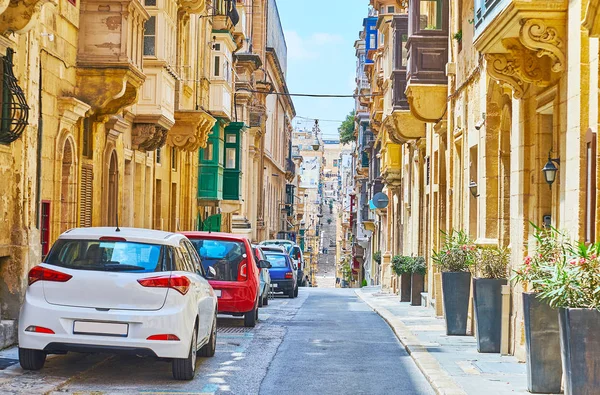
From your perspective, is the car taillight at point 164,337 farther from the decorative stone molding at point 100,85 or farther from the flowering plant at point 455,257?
the decorative stone molding at point 100,85

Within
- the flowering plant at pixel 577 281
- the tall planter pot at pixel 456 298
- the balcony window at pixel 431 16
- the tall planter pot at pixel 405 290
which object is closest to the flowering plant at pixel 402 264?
the tall planter pot at pixel 405 290

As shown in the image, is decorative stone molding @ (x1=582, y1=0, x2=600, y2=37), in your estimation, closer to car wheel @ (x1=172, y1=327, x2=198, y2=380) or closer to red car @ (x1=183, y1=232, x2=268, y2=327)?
car wheel @ (x1=172, y1=327, x2=198, y2=380)

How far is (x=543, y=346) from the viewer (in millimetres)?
10484

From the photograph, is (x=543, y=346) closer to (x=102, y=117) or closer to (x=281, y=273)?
Result: (x=102, y=117)

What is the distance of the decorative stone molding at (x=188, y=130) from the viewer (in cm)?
3138

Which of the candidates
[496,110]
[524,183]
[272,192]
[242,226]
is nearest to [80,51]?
[496,110]

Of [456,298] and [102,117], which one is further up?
[102,117]

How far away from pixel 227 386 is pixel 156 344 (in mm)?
895

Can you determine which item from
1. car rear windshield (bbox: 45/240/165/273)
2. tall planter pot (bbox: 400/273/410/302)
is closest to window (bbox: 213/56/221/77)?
tall planter pot (bbox: 400/273/410/302)

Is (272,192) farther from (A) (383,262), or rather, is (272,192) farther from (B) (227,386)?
(B) (227,386)

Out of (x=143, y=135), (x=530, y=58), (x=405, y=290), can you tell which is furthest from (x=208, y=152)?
(x=530, y=58)

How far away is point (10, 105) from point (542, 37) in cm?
705

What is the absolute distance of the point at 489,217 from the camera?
1736 centimetres

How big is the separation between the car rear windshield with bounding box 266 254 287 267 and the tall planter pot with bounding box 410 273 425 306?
636 cm
